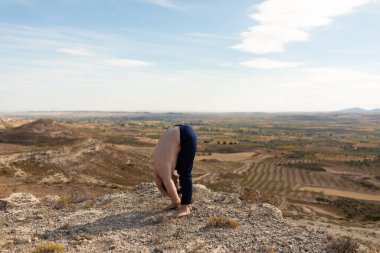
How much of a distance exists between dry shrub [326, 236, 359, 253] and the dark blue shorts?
448cm

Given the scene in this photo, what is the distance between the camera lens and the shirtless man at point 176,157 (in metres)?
10.9

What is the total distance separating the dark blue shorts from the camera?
36.0 feet

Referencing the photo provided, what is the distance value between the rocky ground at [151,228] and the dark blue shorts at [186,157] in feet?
3.04

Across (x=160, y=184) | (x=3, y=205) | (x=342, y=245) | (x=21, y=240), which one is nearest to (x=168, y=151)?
(x=160, y=184)

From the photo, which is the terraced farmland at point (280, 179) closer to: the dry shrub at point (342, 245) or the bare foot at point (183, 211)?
the bare foot at point (183, 211)

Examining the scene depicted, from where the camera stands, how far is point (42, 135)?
231 feet

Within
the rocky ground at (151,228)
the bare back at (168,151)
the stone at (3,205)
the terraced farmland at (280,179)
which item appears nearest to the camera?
the rocky ground at (151,228)

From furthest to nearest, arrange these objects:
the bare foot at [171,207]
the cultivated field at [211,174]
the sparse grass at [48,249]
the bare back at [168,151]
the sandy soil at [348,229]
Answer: the cultivated field at [211,174]
the sandy soil at [348,229]
the bare foot at [171,207]
the bare back at [168,151]
the sparse grass at [48,249]

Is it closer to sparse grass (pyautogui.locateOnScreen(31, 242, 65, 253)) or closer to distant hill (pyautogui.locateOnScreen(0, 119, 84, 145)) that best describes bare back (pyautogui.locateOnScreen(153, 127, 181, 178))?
sparse grass (pyautogui.locateOnScreen(31, 242, 65, 253))

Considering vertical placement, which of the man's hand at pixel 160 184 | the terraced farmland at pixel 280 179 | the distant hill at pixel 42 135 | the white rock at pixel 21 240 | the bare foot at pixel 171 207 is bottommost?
the terraced farmland at pixel 280 179

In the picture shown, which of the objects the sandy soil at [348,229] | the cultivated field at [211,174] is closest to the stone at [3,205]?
the cultivated field at [211,174]

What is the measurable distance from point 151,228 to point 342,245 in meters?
5.26

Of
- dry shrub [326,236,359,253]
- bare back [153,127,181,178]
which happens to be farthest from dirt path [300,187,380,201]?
bare back [153,127,181,178]

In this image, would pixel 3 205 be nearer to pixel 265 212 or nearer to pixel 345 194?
pixel 265 212
